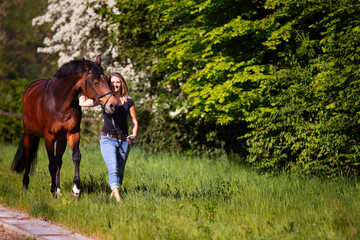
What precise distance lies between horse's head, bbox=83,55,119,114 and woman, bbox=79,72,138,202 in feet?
0.47

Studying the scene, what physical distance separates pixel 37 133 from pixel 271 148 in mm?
4771

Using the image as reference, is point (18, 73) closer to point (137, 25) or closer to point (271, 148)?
point (137, 25)

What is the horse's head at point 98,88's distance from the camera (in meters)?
6.56

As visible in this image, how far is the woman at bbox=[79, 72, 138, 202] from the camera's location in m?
6.84

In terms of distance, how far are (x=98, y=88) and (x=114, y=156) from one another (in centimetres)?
104

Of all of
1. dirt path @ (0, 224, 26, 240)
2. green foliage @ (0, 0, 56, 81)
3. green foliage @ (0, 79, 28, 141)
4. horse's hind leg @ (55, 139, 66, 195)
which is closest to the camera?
dirt path @ (0, 224, 26, 240)

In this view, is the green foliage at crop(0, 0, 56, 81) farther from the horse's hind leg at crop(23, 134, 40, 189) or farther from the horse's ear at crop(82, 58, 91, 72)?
the horse's ear at crop(82, 58, 91, 72)

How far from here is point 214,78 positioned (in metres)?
10.9

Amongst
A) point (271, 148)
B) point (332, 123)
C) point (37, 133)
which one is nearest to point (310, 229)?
point (332, 123)

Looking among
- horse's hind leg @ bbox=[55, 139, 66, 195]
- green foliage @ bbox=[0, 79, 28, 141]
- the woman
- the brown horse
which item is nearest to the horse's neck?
the brown horse

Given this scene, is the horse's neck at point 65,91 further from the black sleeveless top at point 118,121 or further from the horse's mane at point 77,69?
the black sleeveless top at point 118,121

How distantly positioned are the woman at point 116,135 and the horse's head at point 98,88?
A: 0.47ft

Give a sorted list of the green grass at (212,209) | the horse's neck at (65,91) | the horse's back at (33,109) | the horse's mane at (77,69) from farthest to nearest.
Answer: the horse's back at (33,109), the horse's neck at (65,91), the horse's mane at (77,69), the green grass at (212,209)

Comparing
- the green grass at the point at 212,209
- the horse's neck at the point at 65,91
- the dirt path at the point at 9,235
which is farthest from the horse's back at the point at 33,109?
the dirt path at the point at 9,235
